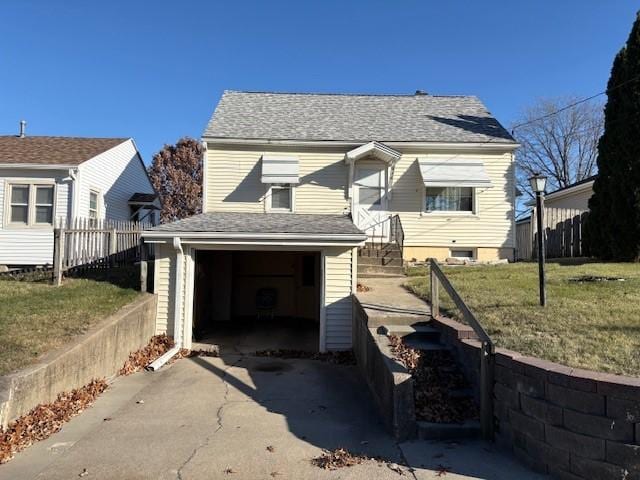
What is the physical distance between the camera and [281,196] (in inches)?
575

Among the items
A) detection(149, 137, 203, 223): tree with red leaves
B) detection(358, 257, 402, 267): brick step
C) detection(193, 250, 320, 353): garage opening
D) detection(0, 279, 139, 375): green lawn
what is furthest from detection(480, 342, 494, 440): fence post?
detection(149, 137, 203, 223): tree with red leaves

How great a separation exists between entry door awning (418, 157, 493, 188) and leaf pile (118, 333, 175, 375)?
8.55 meters

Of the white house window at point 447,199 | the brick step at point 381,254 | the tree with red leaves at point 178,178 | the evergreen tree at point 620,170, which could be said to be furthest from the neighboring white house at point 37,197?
the tree with red leaves at point 178,178

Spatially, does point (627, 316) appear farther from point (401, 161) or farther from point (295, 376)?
point (401, 161)

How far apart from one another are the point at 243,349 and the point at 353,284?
2.79 m

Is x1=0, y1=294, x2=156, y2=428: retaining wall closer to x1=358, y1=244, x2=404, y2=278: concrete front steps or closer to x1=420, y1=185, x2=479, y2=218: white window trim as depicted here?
x1=358, y1=244, x2=404, y2=278: concrete front steps

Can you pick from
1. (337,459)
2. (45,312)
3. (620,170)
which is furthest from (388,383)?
(620,170)

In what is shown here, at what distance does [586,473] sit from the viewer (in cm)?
395

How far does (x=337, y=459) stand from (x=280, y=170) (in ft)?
34.3

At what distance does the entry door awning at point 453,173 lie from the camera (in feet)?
46.2

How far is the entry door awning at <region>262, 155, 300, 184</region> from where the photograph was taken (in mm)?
14008

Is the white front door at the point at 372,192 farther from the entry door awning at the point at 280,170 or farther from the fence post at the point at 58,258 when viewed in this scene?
the fence post at the point at 58,258

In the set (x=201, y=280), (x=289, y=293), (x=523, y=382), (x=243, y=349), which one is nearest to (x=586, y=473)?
(x=523, y=382)

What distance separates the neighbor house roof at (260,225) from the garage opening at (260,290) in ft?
6.38
